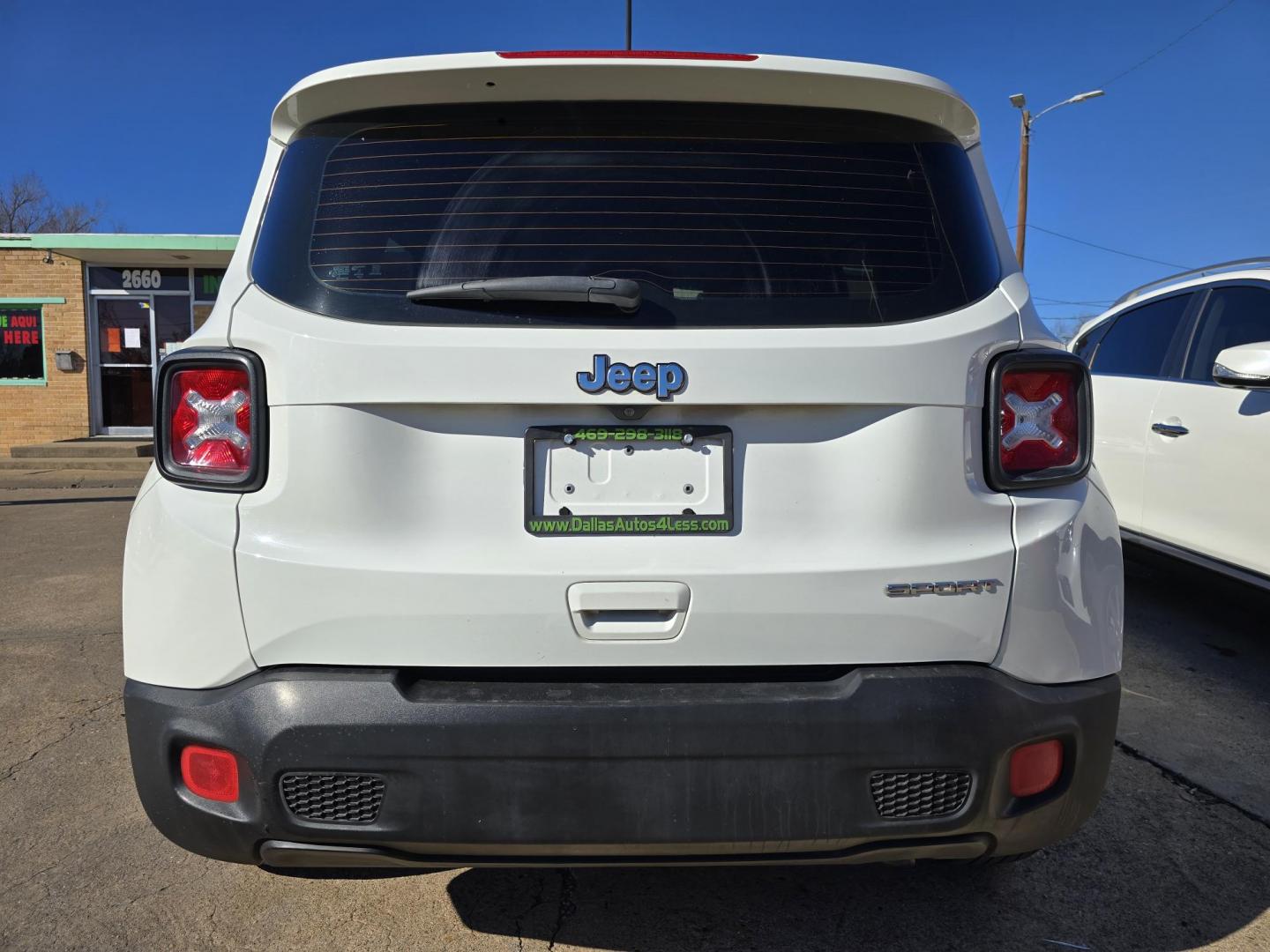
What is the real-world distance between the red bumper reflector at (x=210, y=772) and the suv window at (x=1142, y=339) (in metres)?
5.00

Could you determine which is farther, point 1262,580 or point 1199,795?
point 1262,580

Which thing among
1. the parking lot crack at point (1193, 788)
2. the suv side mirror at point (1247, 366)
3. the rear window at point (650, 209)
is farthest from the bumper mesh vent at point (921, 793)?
the suv side mirror at point (1247, 366)

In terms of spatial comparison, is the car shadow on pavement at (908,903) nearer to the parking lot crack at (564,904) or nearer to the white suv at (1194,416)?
the parking lot crack at (564,904)

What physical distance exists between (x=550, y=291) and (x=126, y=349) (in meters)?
17.6

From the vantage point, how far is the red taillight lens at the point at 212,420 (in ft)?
5.66

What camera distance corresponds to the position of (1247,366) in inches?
147

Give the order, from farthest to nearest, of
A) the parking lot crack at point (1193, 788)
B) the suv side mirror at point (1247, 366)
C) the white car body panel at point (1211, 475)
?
the white car body panel at point (1211, 475), the suv side mirror at point (1247, 366), the parking lot crack at point (1193, 788)

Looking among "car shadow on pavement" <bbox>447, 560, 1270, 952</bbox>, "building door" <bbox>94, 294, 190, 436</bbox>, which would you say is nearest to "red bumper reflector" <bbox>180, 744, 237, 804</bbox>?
"car shadow on pavement" <bbox>447, 560, 1270, 952</bbox>

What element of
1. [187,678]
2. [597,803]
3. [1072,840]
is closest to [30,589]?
[187,678]

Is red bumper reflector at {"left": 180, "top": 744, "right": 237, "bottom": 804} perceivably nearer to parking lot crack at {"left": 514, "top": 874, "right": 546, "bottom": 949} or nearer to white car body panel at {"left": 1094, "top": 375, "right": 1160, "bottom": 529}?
parking lot crack at {"left": 514, "top": 874, "right": 546, "bottom": 949}

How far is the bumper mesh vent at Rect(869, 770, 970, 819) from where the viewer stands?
65.7 inches

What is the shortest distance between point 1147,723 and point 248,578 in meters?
3.58

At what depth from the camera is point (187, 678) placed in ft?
5.58

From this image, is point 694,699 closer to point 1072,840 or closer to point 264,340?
point 264,340
